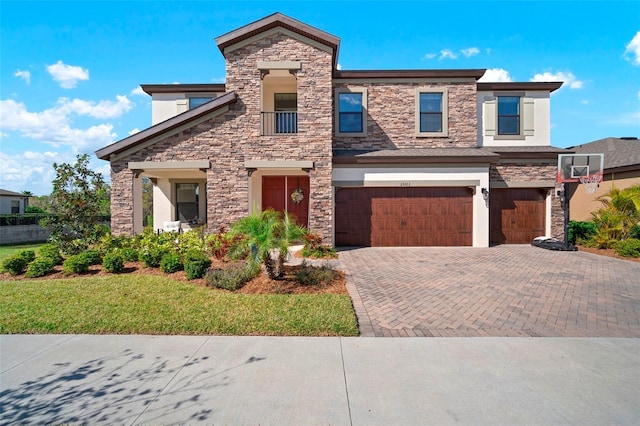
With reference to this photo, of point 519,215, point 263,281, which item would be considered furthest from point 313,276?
point 519,215

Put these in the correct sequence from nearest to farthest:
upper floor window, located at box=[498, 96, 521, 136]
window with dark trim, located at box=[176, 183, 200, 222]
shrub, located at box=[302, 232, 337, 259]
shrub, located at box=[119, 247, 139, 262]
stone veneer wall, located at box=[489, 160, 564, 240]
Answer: shrub, located at box=[119, 247, 139, 262], shrub, located at box=[302, 232, 337, 259], stone veneer wall, located at box=[489, 160, 564, 240], upper floor window, located at box=[498, 96, 521, 136], window with dark trim, located at box=[176, 183, 200, 222]

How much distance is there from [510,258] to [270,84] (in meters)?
12.6

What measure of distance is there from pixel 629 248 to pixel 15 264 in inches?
788

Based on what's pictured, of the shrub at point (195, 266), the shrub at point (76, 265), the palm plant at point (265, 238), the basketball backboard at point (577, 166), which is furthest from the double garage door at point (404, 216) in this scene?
the shrub at point (76, 265)

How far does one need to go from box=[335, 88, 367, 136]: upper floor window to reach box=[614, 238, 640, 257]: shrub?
11.0m

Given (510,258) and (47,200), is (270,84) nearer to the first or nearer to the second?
(47,200)

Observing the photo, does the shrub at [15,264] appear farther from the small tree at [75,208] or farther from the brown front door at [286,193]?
the brown front door at [286,193]

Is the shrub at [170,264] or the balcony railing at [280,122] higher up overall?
the balcony railing at [280,122]

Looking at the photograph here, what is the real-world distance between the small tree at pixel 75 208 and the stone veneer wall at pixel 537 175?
52.7 feet

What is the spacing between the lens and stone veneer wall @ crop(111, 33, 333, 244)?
12227mm

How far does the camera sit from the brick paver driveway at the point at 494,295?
5035mm

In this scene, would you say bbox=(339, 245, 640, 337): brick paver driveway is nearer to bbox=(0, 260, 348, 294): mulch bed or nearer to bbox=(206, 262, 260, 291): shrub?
bbox=(0, 260, 348, 294): mulch bed

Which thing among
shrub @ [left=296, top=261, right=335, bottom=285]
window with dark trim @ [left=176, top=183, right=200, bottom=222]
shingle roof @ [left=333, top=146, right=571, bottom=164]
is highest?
shingle roof @ [left=333, top=146, right=571, bottom=164]

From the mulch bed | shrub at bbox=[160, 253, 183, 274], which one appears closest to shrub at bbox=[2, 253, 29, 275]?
the mulch bed
